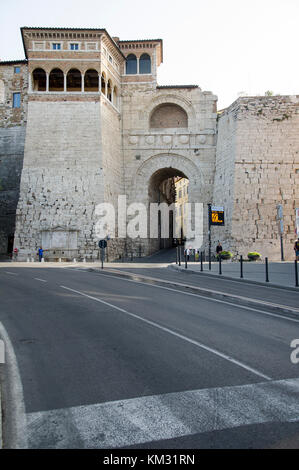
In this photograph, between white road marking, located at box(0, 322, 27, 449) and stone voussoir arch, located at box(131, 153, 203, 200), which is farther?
stone voussoir arch, located at box(131, 153, 203, 200)

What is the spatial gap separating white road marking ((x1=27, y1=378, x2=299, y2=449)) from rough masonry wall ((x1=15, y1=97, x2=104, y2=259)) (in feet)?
90.0

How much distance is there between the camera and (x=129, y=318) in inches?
297

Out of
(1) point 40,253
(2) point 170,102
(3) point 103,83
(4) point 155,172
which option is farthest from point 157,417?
(3) point 103,83

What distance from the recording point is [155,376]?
4379 mm

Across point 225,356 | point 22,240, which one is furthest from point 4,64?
point 225,356

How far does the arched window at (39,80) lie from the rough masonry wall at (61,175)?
1923mm

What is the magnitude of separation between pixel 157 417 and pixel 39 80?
37.3 metres

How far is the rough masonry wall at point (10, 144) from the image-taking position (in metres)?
37.0

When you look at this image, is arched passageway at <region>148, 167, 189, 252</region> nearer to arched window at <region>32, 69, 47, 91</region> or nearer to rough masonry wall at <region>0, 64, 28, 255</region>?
arched window at <region>32, 69, 47, 91</region>

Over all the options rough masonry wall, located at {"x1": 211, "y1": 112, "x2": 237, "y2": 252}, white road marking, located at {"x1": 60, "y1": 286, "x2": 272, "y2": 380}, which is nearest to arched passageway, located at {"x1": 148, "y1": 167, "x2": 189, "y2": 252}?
rough masonry wall, located at {"x1": 211, "y1": 112, "x2": 237, "y2": 252}

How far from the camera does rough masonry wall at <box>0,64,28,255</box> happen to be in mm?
37000

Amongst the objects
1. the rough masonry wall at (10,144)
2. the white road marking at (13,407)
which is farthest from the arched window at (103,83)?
the white road marking at (13,407)

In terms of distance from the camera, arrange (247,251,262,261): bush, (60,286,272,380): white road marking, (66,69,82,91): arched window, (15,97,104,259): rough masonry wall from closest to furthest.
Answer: (60,286,272,380): white road marking, (247,251,262,261): bush, (15,97,104,259): rough masonry wall, (66,69,82,91): arched window

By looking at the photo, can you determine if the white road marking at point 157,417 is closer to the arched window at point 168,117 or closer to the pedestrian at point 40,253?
the pedestrian at point 40,253
